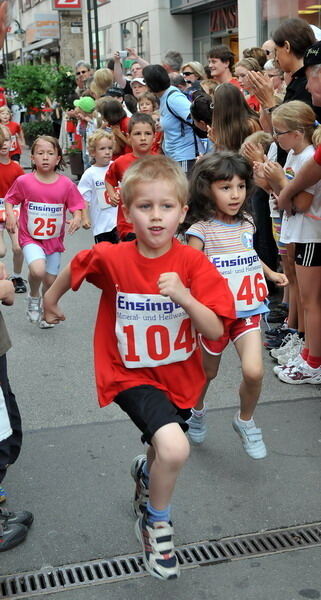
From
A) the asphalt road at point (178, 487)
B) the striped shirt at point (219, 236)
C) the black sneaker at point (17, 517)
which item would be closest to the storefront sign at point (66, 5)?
the asphalt road at point (178, 487)

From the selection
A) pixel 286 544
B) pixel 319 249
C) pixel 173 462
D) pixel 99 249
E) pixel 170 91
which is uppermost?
pixel 170 91

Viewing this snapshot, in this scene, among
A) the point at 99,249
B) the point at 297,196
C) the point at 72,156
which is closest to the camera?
the point at 99,249

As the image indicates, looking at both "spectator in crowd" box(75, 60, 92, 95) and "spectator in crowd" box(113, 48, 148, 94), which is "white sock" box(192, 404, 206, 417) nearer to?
"spectator in crowd" box(113, 48, 148, 94)

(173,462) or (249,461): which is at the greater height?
(173,462)

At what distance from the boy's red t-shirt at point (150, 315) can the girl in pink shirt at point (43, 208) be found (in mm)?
3513

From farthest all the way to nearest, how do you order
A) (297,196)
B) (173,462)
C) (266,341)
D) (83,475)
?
(266,341) < (297,196) < (83,475) < (173,462)

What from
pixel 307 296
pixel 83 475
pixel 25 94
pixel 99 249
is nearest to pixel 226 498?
pixel 83 475

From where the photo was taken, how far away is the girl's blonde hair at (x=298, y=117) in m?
5.14

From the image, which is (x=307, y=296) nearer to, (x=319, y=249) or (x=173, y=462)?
(x=319, y=249)

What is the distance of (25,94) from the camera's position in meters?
21.7

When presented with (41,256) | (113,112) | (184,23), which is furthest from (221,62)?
(184,23)

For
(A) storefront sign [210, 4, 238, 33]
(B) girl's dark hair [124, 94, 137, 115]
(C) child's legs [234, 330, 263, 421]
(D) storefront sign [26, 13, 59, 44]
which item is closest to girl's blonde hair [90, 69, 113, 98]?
(B) girl's dark hair [124, 94, 137, 115]

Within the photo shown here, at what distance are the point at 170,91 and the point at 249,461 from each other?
218 inches

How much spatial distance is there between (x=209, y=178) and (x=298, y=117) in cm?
141
